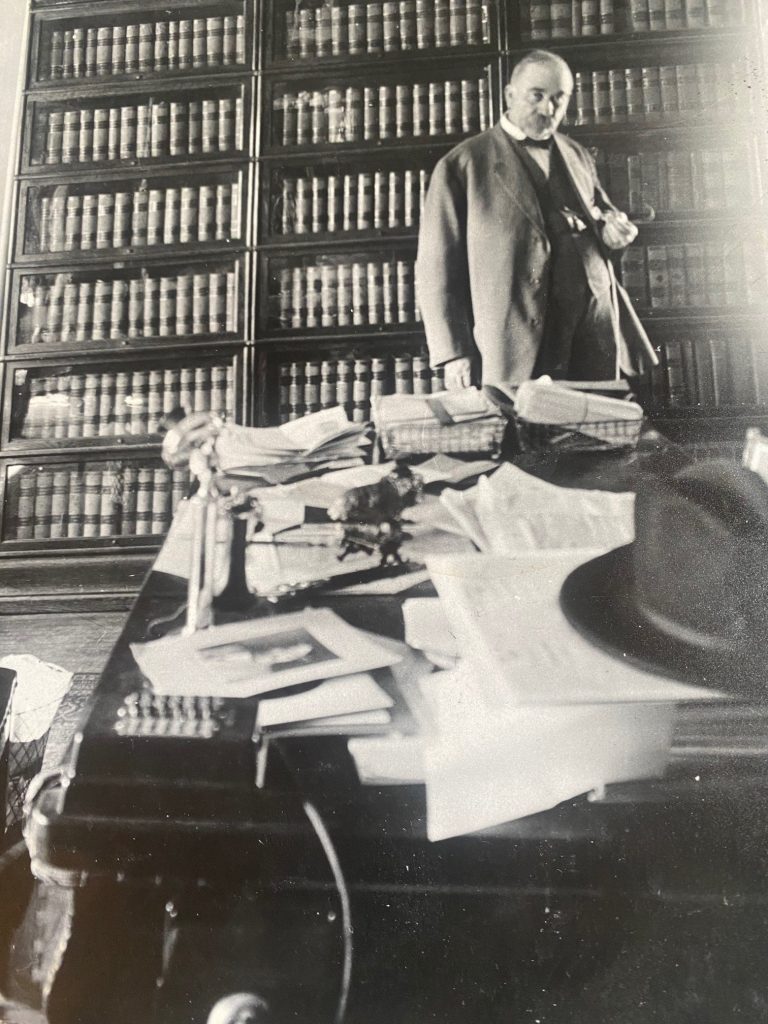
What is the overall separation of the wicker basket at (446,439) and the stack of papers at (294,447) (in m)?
0.07

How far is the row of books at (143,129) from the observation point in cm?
229

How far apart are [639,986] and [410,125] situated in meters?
2.11

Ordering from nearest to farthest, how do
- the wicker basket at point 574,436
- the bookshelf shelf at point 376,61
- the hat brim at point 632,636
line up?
the hat brim at point 632,636, the wicker basket at point 574,436, the bookshelf shelf at point 376,61

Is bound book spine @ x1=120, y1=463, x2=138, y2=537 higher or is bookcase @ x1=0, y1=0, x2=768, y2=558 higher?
bookcase @ x1=0, y1=0, x2=768, y2=558

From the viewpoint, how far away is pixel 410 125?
223cm

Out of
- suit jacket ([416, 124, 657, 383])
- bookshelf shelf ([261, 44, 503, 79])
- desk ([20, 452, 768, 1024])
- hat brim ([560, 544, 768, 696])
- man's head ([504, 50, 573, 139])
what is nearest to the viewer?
desk ([20, 452, 768, 1024])

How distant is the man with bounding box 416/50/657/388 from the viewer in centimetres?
199

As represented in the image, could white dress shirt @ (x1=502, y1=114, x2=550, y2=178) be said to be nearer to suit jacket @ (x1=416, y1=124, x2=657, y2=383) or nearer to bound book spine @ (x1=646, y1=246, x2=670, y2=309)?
suit jacket @ (x1=416, y1=124, x2=657, y2=383)

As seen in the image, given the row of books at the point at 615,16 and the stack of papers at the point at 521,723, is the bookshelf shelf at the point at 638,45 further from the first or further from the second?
the stack of papers at the point at 521,723

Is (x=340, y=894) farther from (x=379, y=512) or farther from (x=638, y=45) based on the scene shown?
(x=638, y=45)

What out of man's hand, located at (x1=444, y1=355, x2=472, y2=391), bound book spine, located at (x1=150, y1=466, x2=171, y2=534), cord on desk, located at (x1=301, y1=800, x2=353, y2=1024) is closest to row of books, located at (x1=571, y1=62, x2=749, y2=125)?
man's hand, located at (x1=444, y1=355, x2=472, y2=391)

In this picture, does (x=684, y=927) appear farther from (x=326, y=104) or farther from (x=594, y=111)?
(x=326, y=104)

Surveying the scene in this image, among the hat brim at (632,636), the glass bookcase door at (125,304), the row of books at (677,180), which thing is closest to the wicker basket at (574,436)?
the hat brim at (632,636)

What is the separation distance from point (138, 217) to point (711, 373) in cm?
158
